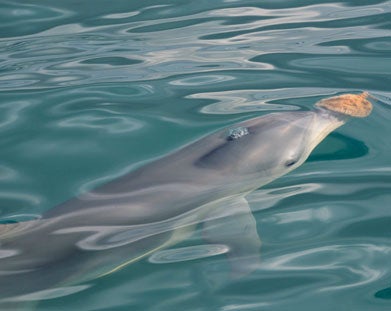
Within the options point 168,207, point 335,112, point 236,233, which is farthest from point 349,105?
point 168,207

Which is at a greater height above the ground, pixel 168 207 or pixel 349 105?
pixel 349 105

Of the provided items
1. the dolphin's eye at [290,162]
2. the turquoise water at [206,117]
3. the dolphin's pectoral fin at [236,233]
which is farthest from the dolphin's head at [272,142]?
the dolphin's pectoral fin at [236,233]

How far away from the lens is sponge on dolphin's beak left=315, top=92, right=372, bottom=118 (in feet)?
24.1

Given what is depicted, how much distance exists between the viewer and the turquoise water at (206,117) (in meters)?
5.50

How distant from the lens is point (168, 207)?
6.23 m

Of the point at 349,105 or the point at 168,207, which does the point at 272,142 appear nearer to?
the point at 349,105

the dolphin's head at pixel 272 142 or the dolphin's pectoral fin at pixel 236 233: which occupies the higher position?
the dolphin's head at pixel 272 142

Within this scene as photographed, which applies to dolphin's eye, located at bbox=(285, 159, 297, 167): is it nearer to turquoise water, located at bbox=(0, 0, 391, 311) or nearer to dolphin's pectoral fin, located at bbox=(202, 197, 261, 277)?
turquoise water, located at bbox=(0, 0, 391, 311)

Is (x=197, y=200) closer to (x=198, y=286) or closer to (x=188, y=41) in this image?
(x=198, y=286)

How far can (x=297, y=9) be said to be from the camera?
35.7 ft

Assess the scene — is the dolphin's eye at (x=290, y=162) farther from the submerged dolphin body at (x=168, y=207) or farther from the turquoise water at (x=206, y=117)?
the turquoise water at (x=206, y=117)

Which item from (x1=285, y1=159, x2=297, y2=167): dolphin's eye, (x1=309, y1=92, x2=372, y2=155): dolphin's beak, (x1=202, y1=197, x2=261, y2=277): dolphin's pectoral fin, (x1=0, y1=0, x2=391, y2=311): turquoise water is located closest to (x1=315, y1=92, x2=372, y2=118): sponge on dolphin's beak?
(x1=309, y1=92, x2=372, y2=155): dolphin's beak

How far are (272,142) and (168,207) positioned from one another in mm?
1239

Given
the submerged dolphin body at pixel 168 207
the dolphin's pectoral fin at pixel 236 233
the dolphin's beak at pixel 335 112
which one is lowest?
the dolphin's pectoral fin at pixel 236 233
